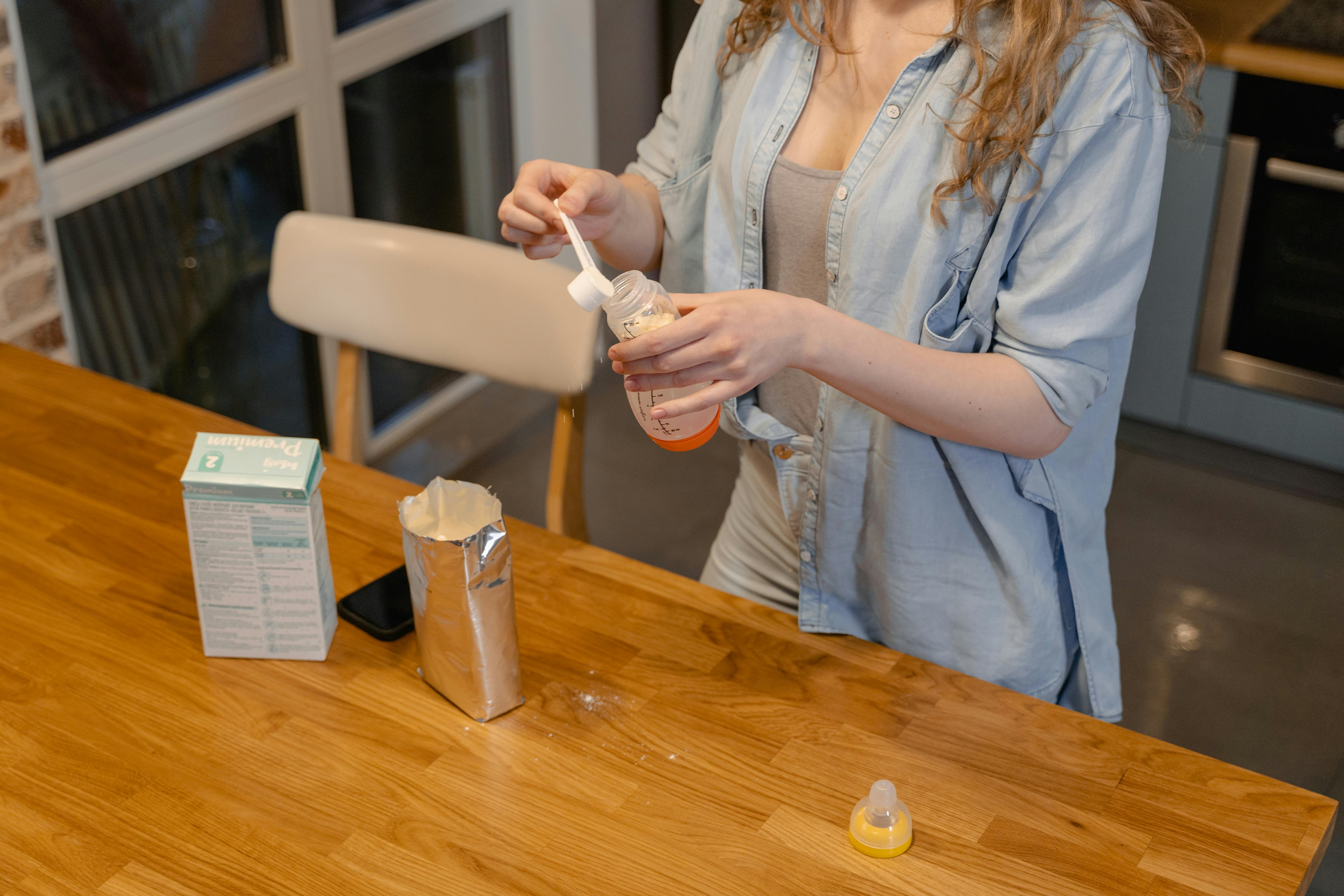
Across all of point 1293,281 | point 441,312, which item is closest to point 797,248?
point 441,312

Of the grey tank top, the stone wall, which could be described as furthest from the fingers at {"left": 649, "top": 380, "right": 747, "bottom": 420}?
the stone wall

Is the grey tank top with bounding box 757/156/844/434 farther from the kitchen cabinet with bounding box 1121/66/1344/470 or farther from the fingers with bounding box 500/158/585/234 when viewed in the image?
the kitchen cabinet with bounding box 1121/66/1344/470

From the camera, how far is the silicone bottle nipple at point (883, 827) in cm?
91

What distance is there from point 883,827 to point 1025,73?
608mm

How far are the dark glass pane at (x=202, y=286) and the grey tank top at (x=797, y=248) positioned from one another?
148cm

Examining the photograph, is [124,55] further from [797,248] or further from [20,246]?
[797,248]

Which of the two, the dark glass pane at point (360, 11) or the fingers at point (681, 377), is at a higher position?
the fingers at point (681, 377)

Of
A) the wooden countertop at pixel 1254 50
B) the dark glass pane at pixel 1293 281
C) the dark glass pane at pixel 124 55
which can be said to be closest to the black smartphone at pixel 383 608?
the dark glass pane at pixel 124 55

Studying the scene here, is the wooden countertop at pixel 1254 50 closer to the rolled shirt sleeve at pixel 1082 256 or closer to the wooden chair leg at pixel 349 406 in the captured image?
the rolled shirt sleeve at pixel 1082 256

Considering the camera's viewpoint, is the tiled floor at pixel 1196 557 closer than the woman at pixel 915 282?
No

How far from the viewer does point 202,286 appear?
8.28ft

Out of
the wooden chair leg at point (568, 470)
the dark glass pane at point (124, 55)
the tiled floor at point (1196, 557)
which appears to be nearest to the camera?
the wooden chair leg at point (568, 470)

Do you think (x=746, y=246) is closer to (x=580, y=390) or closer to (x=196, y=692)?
(x=580, y=390)

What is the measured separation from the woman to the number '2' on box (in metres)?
0.31
